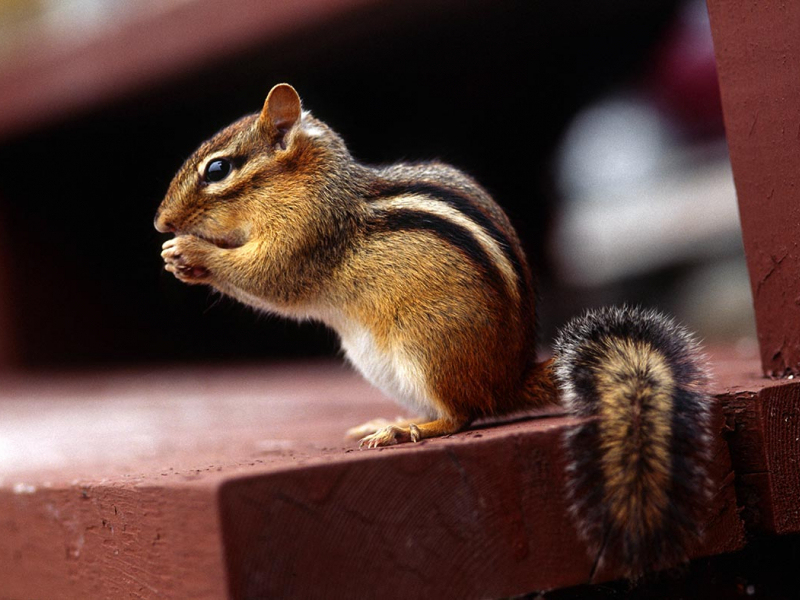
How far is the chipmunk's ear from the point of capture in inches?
Result: 101

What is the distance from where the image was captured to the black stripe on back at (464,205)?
2.33m

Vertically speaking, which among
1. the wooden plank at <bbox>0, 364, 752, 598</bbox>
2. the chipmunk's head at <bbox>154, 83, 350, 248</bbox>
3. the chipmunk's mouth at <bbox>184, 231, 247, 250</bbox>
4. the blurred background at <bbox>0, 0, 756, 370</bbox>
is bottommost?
the wooden plank at <bbox>0, 364, 752, 598</bbox>

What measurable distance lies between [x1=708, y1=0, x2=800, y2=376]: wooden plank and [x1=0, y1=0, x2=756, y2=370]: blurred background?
9.06 ft

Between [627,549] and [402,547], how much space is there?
1.24 ft

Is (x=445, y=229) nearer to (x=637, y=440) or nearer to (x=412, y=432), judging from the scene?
(x=412, y=432)

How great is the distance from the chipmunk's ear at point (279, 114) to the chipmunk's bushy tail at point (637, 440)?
97cm

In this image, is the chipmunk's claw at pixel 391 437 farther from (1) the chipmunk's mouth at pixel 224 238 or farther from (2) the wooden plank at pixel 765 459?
(1) the chipmunk's mouth at pixel 224 238

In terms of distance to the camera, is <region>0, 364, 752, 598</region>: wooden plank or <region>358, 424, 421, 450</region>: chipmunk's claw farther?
<region>358, 424, 421, 450</region>: chipmunk's claw

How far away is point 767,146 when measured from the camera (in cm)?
230

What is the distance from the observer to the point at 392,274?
7.50 ft

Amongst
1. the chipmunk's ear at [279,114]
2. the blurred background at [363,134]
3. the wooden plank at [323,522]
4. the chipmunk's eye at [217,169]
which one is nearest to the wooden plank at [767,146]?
the wooden plank at [323,522]

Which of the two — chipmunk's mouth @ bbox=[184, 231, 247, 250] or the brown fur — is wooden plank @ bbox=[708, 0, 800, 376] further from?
chipmunk's mouth @ bbox=[184, 231, 247, 250]

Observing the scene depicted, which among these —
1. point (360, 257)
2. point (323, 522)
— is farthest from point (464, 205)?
point (323, 522)

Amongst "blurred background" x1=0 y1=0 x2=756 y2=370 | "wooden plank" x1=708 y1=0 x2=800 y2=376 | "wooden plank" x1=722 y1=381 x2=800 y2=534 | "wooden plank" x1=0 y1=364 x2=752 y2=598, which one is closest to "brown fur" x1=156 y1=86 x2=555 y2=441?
"wooden plank" x1=0 y1=364 x2=752 y2=598
